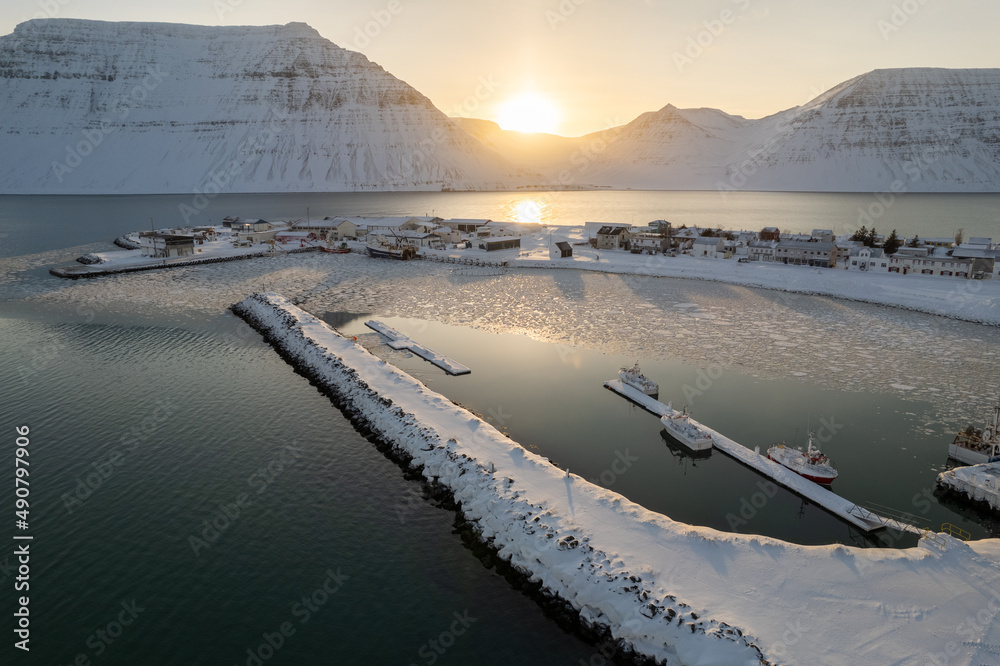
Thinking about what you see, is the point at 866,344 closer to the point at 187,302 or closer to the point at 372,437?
the point at 372,437

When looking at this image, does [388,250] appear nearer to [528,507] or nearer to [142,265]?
[142,265]

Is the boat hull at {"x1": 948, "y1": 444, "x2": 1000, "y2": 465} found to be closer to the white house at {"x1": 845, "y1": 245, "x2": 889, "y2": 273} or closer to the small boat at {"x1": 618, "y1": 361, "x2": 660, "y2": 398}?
the small boat at {"x1": 618, "y1": 361, "x2": 660, "y2": 398}

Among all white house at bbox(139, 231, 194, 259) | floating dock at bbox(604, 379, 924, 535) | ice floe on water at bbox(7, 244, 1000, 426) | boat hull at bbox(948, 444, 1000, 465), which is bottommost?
floating dock at bbox(604, 379, 924, 535)

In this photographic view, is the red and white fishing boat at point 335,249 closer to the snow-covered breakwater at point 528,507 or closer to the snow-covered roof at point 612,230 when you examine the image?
the snow-covered roof at point 612,230

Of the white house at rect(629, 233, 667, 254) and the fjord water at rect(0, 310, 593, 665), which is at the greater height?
the white house at rect(629, 233, 667, 254)

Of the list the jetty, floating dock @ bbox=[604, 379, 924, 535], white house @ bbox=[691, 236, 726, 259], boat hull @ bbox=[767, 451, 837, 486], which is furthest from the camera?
white house @ bbox=[691, 236, 726, 259]

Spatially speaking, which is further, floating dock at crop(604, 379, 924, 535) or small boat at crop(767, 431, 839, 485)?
small boat at crop(767, 431, 839, 485)

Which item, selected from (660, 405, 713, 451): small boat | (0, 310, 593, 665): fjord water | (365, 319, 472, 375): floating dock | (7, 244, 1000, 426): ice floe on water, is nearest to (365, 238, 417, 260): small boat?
(7, 244, 1000, 426): ice floe on water

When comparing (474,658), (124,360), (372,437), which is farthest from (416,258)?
(474,658)

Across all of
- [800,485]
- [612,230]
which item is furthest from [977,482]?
[612,230]
